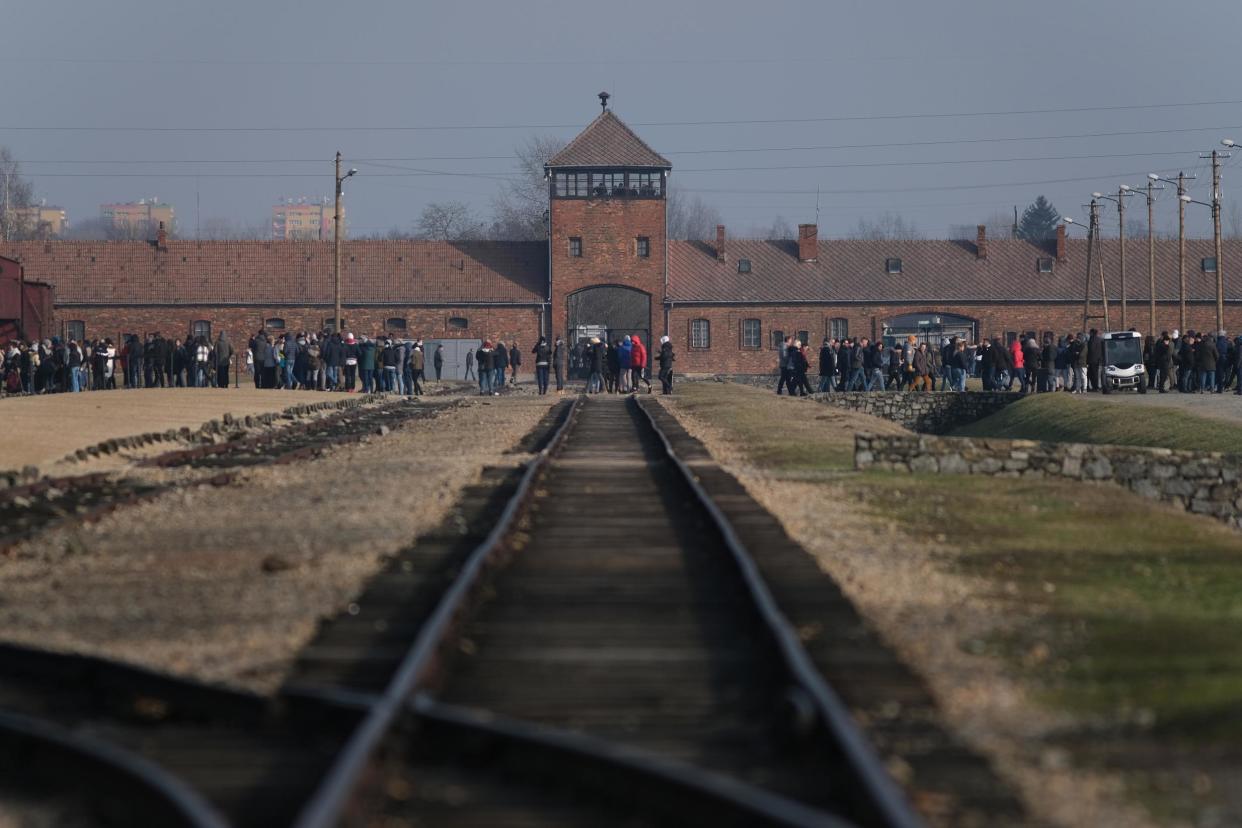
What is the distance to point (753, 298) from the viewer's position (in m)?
78.4

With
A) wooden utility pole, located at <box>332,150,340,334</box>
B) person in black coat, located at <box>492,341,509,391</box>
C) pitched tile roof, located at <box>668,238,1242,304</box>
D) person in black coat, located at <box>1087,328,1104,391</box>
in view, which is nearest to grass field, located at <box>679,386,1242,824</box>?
person in black coat, located at <box>1087,328,1104,391</box>

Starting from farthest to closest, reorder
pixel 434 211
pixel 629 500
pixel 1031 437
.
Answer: pixel 434 211
pixel 1031 437
pixel 629 500

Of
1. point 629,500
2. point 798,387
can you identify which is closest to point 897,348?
point 798,387

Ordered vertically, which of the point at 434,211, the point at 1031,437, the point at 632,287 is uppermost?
the point at 434,211

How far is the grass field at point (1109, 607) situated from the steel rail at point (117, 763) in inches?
117

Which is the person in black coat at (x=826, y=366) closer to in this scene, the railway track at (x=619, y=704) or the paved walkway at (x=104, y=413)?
the paved walkway at (x=104, y=413)

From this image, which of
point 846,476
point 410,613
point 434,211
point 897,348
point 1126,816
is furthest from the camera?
point 434,211

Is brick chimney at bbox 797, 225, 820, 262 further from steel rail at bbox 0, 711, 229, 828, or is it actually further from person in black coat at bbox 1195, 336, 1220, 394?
steel rail at bbox 0, 711, 229, 828

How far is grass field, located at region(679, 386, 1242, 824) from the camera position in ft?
21.5

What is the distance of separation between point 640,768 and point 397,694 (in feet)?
4.29

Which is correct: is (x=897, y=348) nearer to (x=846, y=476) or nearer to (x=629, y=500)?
(x=846, y=476)

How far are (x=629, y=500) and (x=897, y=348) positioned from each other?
120 ft

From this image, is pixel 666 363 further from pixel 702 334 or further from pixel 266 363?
pixel 702 334

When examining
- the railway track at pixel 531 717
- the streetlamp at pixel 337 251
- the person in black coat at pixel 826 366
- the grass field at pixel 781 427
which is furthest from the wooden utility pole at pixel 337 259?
the railway track at pixel 531 717
